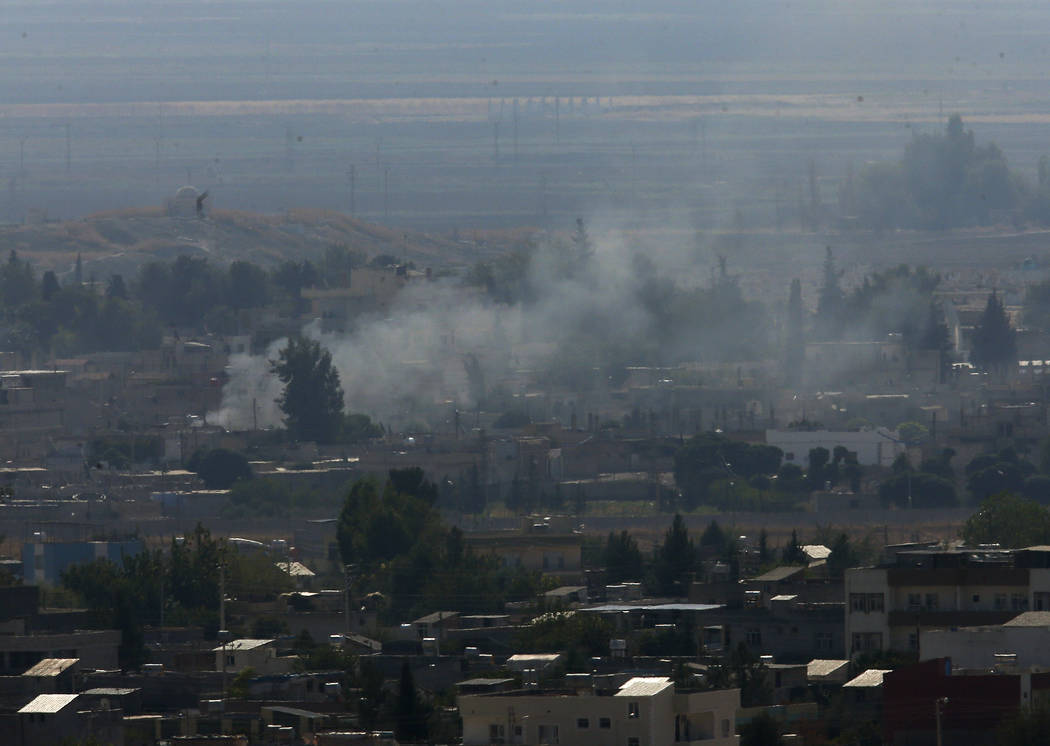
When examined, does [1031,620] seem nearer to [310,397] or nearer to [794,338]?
[310,397]

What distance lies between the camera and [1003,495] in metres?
60.3

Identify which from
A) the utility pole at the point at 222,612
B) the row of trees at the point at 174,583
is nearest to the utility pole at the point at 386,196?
the row of trees at the point at 174,583

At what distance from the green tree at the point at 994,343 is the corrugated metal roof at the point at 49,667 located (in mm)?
70621

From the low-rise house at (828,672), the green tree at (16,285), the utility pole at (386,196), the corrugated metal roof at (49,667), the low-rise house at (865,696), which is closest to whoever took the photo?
the low-rise house at (865,696)

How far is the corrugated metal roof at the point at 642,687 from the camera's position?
32219 mm

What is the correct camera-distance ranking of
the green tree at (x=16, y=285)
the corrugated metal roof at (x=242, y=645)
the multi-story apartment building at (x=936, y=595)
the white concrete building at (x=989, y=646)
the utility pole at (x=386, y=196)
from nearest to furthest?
the white concrete building at (x=989, y=646), the multi-story apartment building at (x=936, y=595), the corrugated metal roof at (x=242, y=645), the green tree at (x=16, y=285), the utility pole at (x=386, y=196)

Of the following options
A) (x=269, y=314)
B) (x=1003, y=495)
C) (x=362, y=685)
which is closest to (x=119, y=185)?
(x=269, y=314)

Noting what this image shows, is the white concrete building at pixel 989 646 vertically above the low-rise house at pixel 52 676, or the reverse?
the white concrete building at pixel 989 646

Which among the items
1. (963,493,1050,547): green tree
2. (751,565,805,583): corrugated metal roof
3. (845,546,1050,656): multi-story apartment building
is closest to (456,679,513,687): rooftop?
(845,546,1050,656): multi-story apartment building

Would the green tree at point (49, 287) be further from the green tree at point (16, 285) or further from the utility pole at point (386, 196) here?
the utility pole at point (386, 196)

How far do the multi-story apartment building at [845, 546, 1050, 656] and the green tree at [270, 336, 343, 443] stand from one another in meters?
52.0

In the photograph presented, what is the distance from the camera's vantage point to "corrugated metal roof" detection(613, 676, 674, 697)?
32219mm

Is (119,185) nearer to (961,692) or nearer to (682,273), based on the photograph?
(682,273)

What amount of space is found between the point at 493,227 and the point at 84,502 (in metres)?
99.5
